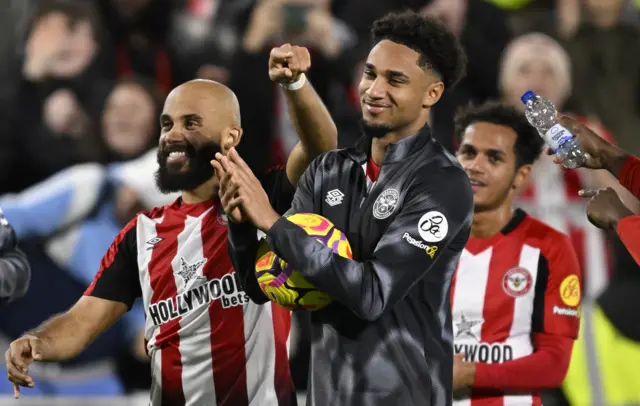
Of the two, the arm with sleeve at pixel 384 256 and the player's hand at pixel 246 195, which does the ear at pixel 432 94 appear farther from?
the player's hand at pixel 246 195

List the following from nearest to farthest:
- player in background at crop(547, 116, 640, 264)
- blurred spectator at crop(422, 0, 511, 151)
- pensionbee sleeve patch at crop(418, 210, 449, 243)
→ pensionbee sleeve patch at crop(418, 210, 449, 243), player in background at crop(547, 116, 640, 264), blurred spectator at crop(422, 0, 511, 151)

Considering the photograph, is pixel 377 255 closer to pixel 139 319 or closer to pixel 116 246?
pixel 116 246

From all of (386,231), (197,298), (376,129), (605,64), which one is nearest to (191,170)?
(197,298)

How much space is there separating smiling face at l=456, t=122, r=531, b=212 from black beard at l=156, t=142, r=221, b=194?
1.20m

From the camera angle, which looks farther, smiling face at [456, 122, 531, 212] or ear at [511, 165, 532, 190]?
ear at [511, 165, 532, 190]

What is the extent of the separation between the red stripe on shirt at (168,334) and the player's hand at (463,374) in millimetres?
1061

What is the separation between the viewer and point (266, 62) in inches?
276

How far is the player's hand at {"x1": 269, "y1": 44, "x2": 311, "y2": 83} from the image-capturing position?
344 centimetres

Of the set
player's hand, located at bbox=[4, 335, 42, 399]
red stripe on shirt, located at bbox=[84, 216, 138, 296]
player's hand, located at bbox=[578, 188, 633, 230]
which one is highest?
player's hand, located at bbox=[578, 188, 633, 230]

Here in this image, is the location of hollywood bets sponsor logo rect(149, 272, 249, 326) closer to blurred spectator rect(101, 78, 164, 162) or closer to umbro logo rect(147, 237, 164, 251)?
umbro logo rect(147, 237, 164, 251)

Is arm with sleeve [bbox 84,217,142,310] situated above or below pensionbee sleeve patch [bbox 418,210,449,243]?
below

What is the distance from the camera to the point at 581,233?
7.17 metres

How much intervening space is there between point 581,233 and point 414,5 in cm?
190

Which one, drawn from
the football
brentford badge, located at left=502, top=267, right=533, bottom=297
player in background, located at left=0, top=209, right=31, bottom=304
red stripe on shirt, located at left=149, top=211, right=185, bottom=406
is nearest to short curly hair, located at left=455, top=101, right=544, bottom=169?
brentford badge, located at left=502, top=267, right=533, bottom=297
